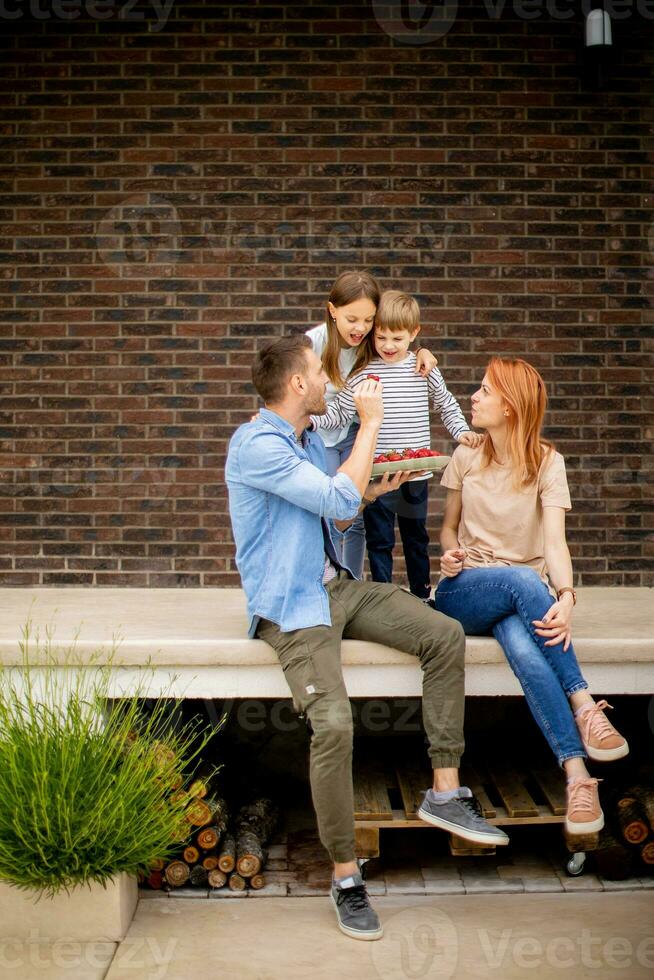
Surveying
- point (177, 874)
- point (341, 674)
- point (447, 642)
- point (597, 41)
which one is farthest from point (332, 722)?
point (597, 41)

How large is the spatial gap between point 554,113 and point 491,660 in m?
3.05

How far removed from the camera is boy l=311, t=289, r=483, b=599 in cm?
398

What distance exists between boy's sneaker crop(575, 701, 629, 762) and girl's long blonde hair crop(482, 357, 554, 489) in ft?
2.80

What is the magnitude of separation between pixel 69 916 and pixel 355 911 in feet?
3.03

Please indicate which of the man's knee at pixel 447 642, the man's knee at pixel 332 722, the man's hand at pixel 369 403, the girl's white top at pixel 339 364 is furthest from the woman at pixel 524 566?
the man's knee at pixel 332 722

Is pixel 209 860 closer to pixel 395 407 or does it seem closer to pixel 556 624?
pixel 556 624

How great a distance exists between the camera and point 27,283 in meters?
5.32

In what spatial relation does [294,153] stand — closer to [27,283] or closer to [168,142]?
[168,142]

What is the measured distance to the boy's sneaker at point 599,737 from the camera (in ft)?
11.1

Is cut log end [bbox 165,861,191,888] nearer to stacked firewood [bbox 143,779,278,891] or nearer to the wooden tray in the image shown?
stacked firewood [bbox 143,779,278,891]

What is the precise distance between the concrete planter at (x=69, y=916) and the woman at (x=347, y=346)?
146cm

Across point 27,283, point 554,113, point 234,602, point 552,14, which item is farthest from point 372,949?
point 552,14

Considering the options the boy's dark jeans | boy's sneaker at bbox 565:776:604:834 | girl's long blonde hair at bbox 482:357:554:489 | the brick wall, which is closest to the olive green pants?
boy's sneaker at bbox 565:776:604:834

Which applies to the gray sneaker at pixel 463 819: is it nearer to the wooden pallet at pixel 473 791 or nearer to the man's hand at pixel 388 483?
the wooden pallet at pixel 473 791
